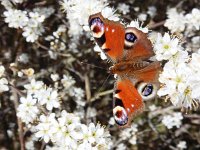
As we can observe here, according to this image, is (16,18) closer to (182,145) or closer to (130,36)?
(130,36)

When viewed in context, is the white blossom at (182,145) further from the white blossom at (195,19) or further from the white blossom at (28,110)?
the white blossom at (28,110)

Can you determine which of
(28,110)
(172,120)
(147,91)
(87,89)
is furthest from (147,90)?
(172,120)

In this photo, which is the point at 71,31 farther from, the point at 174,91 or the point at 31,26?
the point at 174,91

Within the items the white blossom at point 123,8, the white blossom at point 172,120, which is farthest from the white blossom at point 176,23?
the white blossom at point 172,120

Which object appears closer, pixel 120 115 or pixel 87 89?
pixel 120 115

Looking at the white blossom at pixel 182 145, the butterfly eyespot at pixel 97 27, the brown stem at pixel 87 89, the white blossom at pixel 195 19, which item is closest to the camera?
the butterfly eyespot at pixel 97 27

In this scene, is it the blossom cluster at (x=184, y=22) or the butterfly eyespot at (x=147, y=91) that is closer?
the butterfly eyespot at (x=147, y=91)

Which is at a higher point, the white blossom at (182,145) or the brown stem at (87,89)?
the brown stem at (87,89)

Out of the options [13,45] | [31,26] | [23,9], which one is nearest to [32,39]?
[31,26]
